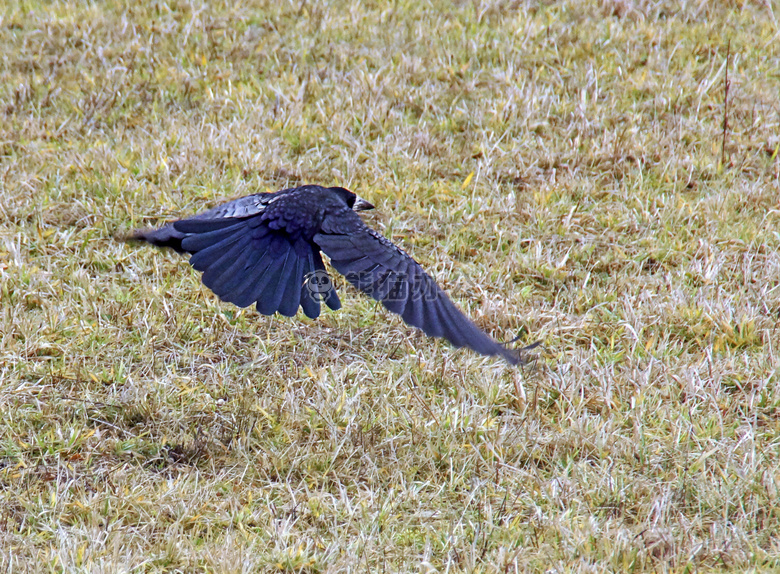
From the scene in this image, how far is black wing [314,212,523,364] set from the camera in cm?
312

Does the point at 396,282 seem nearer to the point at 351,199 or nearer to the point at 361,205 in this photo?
the point at 351,199

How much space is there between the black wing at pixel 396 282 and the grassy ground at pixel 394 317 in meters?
0.57

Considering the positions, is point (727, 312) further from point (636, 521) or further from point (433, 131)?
point (433, 131)

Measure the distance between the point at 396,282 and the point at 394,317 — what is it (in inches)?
41.7

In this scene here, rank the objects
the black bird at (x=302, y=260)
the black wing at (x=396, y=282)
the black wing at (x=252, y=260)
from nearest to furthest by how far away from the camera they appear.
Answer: the black wing at (x=396, y=282), the black bird at (x=302, y=260), the black wing at (x=252, y=260)

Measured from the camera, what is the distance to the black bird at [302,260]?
3.34 m

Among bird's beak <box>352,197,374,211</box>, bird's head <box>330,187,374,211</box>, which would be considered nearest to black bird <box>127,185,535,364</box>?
bird's head <box>330,187,374,211</box>

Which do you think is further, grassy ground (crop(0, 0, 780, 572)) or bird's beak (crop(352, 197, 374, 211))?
bird's beak (crop(352, 197, 374, 211))

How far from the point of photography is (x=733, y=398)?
382 centimetres

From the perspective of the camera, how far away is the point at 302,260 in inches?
152

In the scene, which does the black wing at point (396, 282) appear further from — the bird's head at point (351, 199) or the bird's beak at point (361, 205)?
the bird's beak at point (361, 205)

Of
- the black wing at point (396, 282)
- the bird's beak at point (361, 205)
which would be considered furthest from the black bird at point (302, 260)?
the bird's beak at point (361, 205)

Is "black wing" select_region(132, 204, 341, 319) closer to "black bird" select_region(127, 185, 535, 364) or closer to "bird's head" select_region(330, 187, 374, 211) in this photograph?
"black bird" select_region(127, 185, 535, 364)

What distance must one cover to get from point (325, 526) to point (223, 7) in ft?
20.6
